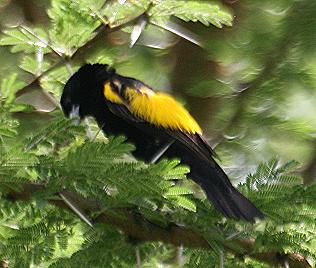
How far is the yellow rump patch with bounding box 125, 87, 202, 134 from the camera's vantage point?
3457 millimetres

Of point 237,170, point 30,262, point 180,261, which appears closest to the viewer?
point 30,262

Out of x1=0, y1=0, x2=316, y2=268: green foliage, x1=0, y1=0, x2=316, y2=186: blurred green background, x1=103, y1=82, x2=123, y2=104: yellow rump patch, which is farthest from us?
x1=0, y1=0, x2=316, y2=186: blurred green background

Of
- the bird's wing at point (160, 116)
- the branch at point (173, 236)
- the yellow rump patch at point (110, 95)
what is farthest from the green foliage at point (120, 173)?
the bird's wing at point (160, 116)

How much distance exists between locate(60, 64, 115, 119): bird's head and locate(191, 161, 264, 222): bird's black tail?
0.57 metres

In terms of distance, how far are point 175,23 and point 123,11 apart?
1.43m

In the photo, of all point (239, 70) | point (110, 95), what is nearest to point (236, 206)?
point (110, 95)

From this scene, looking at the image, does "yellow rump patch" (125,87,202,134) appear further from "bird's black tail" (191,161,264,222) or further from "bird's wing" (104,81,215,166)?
"bird's black tail" (191,161,264,222)

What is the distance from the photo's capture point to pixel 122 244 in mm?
2824

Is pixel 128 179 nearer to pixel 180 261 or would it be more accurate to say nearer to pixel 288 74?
pixel 180 261

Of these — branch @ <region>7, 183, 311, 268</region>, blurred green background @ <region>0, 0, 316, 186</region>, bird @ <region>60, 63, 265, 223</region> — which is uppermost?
branch @ <region>7, 183, 311, 268</region>

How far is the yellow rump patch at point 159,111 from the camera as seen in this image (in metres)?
3.46

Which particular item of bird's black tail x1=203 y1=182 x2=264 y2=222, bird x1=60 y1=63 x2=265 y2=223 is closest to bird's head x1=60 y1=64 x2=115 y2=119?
bird x1=60 y1=63 x2=265 y2=223

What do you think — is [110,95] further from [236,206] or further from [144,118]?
[236,206]

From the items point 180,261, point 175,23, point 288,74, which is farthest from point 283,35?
point 180,261
